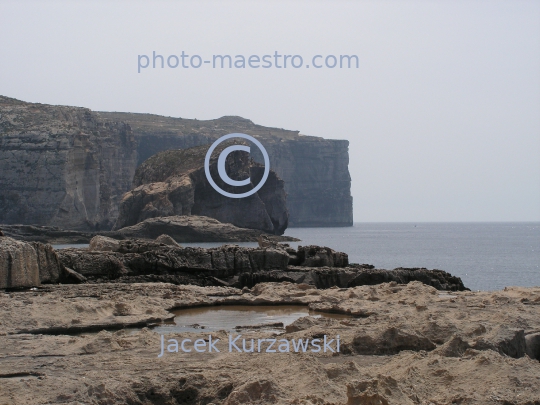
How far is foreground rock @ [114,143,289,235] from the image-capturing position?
8212 centimetres

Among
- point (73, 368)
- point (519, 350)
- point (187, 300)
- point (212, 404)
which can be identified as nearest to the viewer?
point (212, 404)

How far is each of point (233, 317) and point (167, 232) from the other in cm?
6187

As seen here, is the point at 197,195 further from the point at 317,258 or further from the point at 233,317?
the point at 233,317

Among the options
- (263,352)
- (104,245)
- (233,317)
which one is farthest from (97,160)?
(263,352)

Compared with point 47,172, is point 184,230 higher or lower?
lower

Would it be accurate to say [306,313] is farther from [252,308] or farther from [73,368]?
[73,368]

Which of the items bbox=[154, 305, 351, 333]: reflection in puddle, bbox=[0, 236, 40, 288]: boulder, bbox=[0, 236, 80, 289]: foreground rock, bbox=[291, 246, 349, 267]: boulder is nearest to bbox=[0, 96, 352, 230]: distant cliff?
bbox=[291, 246, 349, 267]: boulder

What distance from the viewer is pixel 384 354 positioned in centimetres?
Result: 973

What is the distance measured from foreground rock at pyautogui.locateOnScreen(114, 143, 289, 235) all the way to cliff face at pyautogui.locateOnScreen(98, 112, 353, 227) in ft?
79.3

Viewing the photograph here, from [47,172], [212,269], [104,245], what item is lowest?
[212,269]

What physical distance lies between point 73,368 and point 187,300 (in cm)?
779

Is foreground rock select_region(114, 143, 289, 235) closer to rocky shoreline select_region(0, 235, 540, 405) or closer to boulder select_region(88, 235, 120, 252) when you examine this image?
boulder select_region(88, 235, 120, 252)

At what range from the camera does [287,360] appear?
860cm

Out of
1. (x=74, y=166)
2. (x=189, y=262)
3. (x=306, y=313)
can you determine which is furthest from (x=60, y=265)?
(x=74, y=166)
